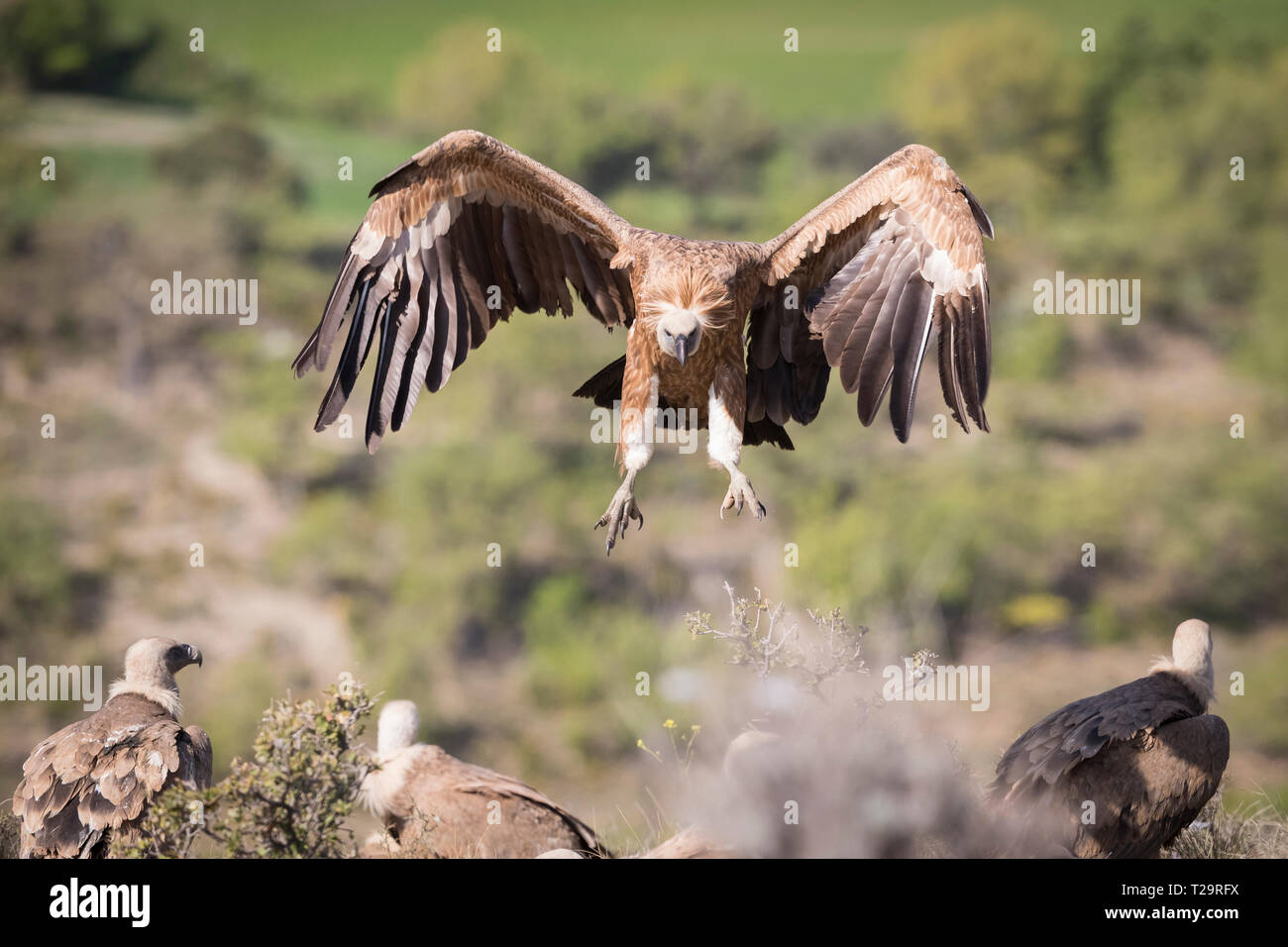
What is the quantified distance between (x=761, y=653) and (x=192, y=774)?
3.03 meters

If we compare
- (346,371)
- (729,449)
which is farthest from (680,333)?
(346,371)

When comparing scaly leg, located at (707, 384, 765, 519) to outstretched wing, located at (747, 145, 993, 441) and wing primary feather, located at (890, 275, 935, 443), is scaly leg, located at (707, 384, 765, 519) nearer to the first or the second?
outstretched wing, located at (747, 145, 993, 441)

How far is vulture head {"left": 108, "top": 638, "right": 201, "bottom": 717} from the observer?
8.13m

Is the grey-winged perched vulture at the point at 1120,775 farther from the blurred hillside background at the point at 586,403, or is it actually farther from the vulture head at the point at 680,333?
the blurred hillside background at the point at 586,403

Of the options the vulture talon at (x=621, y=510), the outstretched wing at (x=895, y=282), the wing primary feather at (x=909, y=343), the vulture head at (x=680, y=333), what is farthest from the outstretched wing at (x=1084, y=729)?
the vulture head at (x=680, y=333)

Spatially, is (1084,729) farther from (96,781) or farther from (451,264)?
(96,781)

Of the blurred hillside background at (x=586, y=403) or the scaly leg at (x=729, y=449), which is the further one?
the blurred hillside background at (x=586, y=403)

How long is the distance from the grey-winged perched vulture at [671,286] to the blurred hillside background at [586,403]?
20.9 metres

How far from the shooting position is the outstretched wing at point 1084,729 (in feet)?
25.1

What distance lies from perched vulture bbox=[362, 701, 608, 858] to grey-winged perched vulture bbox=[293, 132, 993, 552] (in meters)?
1.60

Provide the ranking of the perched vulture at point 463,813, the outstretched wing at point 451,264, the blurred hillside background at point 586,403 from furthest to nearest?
the blurred hillside background at point 586,403 < the outstretched wing at point 451,264 < the perched vulture at point 463,813

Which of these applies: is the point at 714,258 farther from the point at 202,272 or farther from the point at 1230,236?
the point at 1230,236

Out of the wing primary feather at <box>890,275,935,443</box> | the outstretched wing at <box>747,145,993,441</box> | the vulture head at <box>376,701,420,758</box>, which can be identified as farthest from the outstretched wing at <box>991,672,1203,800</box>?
the vulture head at <box>376,701,420,758</box>

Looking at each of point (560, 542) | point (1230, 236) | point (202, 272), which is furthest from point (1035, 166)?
point (202, 272)
